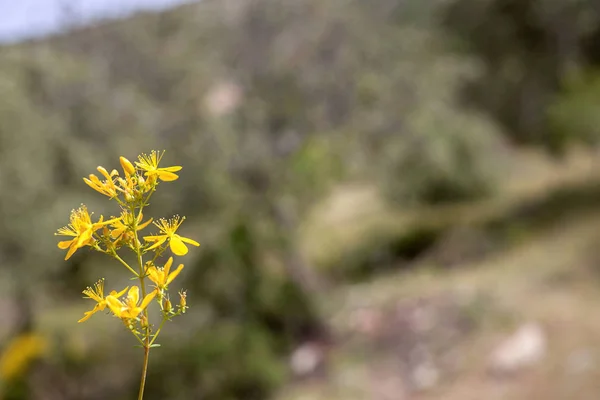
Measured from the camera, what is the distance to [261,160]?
676 cm

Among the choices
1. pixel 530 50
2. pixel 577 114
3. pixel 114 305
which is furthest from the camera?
pixel 530 50

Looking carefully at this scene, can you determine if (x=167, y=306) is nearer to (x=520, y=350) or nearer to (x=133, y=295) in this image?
(x=133, y=295)

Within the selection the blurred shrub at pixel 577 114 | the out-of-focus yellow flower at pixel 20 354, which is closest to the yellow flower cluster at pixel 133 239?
the out-of-focus yellow flower at pixel 20 354

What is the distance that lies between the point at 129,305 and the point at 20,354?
6.54m

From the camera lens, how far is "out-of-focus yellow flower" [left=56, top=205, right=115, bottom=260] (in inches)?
27.9

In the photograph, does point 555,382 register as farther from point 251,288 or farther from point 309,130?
point 309,130

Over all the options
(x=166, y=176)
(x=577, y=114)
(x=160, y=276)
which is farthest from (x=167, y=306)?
(x=577, y=114)

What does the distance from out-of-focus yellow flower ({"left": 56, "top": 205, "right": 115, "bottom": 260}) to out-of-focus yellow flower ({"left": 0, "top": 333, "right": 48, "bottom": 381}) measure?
6.35 m

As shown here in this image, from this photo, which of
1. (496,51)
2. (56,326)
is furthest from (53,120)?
(496,51)

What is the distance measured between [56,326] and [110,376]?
106cm

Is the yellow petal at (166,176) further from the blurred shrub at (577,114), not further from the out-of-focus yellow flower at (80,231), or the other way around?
the blurred shrub at (577,114)

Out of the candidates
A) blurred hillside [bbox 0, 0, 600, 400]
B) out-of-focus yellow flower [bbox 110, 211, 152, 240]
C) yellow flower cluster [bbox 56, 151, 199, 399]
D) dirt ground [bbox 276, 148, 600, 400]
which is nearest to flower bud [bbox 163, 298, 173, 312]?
yellow flower cluster [bbox 56, 151, 199, 399]

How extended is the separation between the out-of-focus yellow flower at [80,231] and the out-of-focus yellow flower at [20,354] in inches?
250

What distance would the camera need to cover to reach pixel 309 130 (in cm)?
709
